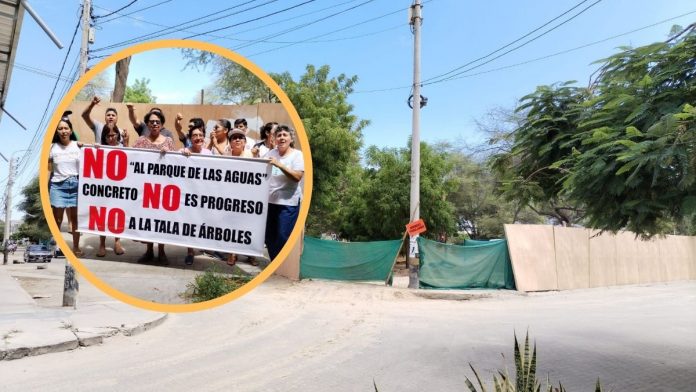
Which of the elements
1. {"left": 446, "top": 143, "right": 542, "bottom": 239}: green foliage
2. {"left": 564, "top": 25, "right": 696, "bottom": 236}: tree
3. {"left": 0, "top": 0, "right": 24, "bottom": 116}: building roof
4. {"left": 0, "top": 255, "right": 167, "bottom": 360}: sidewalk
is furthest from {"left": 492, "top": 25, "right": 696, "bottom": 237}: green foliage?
{"left": 446, "top": 143, "right": 542, "bottom": 239}: green foliage

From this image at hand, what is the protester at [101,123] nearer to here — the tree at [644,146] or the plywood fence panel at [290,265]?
the plywood fence panel at [290,265]

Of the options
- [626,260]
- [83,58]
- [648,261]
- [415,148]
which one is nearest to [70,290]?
[83,58]

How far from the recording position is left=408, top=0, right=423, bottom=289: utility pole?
17094 mm

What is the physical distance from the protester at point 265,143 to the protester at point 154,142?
216 mm

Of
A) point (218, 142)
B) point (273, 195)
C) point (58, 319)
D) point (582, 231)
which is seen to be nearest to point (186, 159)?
point (218, 142)

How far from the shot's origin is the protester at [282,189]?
54.4 inches

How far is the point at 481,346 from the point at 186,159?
7.96m

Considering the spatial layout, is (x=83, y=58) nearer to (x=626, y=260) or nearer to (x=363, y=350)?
(x=363, y=350)

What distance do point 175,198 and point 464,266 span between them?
17.0 meters

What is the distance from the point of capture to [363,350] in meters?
7.85

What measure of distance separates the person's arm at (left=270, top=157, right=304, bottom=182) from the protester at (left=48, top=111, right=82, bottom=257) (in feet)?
1.70

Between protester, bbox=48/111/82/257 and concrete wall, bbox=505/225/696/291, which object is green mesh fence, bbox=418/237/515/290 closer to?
concrete wall, bbox=505/225/696/291

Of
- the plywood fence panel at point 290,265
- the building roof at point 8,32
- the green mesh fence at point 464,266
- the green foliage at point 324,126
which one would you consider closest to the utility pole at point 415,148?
the green mesh fence at point 464,266

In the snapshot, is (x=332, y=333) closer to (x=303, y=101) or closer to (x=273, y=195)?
(x=303, y=101)
